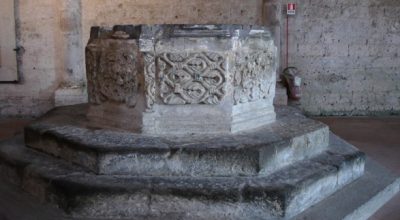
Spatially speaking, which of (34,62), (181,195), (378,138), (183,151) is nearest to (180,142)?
(183,151)

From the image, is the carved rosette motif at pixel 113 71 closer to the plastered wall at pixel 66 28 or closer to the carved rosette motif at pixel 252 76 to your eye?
the carved rosette motif at pixel 252 76

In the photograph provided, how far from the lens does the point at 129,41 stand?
9.50ft

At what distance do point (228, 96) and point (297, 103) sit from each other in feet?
11.9

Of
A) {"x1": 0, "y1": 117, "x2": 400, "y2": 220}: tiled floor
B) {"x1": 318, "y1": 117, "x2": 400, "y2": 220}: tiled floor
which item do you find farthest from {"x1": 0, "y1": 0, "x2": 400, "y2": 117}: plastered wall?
{"x1": 318, "y1": 117, "x2": 400, "y2": 220}: tiled floor

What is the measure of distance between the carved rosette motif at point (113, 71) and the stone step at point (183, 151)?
29 centimetres

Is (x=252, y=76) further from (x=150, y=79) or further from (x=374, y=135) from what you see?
(x=374, y=135)

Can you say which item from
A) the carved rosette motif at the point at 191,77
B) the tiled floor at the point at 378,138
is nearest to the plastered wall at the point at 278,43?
the tiled floor at the point at 378,138

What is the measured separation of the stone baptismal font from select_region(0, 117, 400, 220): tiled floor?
0.68 metres

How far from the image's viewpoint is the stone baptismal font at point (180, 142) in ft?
7.75

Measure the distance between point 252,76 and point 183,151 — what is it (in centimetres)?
86

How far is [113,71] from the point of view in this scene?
301 centimetres

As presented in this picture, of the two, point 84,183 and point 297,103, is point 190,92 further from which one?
point 297,103

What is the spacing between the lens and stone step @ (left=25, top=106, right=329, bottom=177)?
2.52 m

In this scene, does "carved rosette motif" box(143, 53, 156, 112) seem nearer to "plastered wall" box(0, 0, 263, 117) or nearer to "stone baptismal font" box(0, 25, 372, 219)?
"stone baptismal font" box(0, 25, 372, 219)
